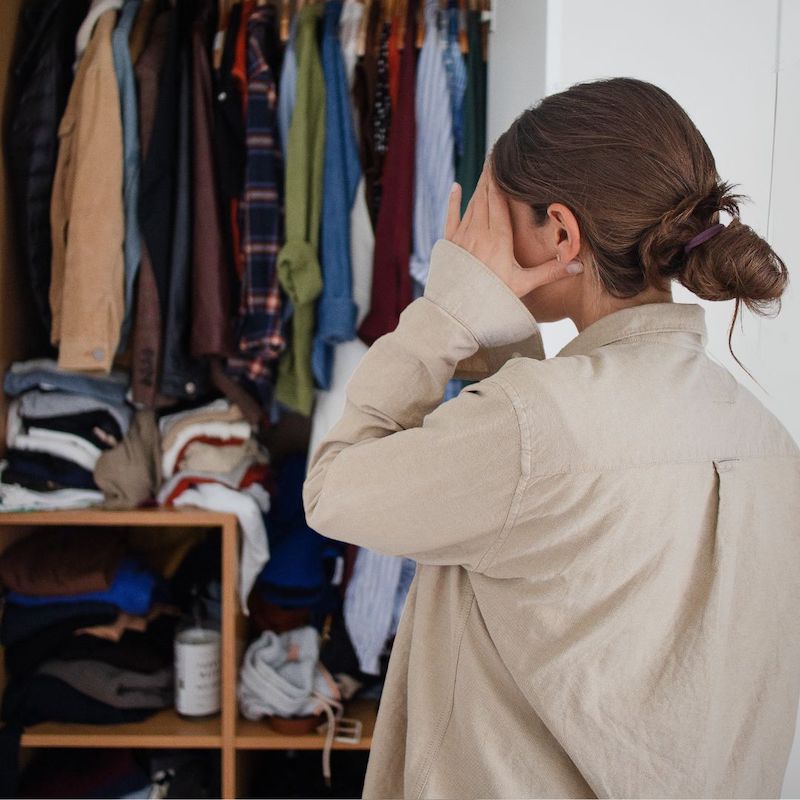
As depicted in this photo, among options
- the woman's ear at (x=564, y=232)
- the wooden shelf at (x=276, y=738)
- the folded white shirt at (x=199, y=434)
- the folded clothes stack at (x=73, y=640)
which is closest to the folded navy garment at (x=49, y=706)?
the folded clothes stack at (x=73, y=640)

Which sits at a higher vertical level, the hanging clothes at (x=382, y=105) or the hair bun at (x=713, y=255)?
the hanging clothes at (x=382, y=105)

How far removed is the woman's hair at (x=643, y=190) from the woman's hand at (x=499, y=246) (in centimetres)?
5

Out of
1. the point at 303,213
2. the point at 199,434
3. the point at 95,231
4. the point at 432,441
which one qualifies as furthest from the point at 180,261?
the point at 432,441

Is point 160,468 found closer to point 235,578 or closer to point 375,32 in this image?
point 235,578

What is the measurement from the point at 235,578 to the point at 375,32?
51.1 inches

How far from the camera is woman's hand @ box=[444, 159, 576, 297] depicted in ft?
2.74

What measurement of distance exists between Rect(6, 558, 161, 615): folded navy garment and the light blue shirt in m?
0.57

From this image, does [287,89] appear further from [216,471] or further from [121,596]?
[121,596]

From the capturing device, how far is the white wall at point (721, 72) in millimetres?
1418

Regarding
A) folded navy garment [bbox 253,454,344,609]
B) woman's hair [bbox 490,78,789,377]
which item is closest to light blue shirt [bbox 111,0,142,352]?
folded navy garment [bbox 253,454,344,609]

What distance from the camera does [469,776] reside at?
796 mm

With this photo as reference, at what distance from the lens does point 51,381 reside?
6.20 ft

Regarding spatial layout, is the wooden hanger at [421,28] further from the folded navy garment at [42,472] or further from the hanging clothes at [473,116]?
the folded navy garment at [42,472]

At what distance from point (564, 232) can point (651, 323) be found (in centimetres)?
12
